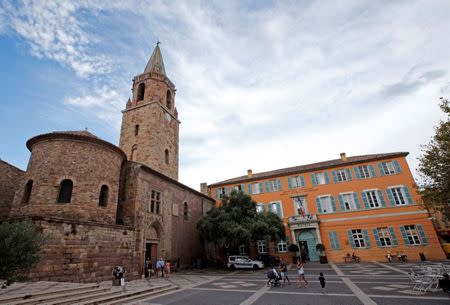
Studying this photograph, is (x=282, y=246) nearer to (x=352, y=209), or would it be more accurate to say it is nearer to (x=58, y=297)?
(x=352, y=209)

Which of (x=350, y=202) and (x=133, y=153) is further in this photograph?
(x=133, y=153)

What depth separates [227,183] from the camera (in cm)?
3084

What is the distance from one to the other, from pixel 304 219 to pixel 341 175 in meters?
Result: 6.38

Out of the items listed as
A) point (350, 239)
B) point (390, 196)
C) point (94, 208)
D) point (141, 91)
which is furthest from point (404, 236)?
point (141, 91)

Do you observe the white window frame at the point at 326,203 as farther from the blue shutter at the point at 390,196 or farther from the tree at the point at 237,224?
the tree at the point at 237,224

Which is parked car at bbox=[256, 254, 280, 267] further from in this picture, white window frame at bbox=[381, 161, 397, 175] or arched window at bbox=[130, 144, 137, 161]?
arched window at bbox=[130, 144, 137, 161]

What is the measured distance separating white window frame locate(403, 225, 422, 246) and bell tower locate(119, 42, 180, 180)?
2420 centimetres

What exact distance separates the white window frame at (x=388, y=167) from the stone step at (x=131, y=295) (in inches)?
911

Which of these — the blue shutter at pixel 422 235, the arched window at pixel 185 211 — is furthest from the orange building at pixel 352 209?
the arched window at pixel 185 211

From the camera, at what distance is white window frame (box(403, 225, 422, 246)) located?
844 inches

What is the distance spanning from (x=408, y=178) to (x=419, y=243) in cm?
602

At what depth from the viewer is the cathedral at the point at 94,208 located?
40.2 ft

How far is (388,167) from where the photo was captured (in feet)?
79.2

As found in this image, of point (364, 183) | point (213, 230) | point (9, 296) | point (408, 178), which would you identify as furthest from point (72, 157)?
point (408, 178)
